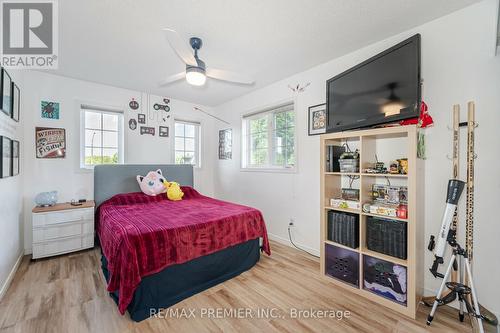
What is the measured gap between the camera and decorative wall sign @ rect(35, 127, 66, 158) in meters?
3.10

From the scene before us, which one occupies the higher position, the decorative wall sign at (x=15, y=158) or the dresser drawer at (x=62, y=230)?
the decorative wall sign at (x=15, y=158)

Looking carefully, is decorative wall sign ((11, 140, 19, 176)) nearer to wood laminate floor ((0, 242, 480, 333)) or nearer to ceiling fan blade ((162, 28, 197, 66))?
→ wood laminate floor ((0, 242, 480, 333))

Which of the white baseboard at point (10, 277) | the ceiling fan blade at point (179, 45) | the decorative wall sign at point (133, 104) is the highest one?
the decorative wall sign at point (133, 104)

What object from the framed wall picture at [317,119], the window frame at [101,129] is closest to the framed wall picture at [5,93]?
the window frame at [101,129]

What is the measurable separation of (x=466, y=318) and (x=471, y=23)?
92.3 inches

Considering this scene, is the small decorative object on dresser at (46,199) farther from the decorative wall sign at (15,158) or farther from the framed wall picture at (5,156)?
the framed wall picture at (5,156)

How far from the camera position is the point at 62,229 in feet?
9.53

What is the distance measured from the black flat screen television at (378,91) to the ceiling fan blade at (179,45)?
1551 mm

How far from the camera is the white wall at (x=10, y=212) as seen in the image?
2078mm

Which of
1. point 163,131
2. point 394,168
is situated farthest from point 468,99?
point 163,131

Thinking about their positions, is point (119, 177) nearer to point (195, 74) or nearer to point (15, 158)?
point (15, 158)

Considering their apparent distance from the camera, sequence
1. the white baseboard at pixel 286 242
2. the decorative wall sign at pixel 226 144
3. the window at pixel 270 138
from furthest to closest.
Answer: the decorative wall sign at pixel 226 144 → the window at pixel 270 138 → the white baseboard at pixel 286 242

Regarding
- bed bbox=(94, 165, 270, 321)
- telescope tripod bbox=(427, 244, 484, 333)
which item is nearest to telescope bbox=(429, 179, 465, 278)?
telescope tripod bbox=(427, 244, 484, 333)

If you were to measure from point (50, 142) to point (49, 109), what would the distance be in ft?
1.53
